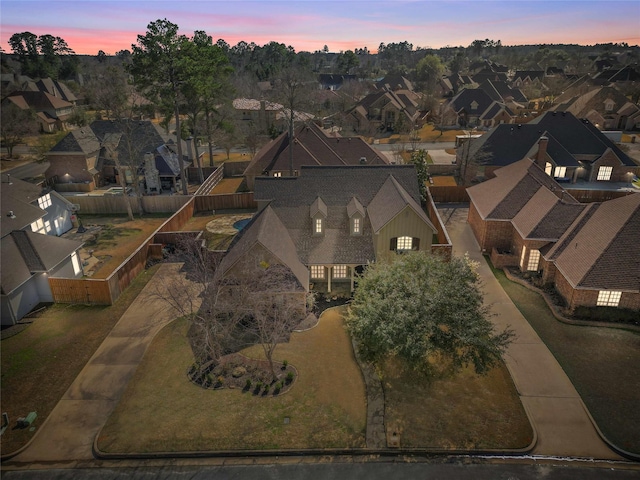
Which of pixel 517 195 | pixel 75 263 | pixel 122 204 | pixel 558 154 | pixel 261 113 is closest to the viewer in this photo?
pixel 75 263

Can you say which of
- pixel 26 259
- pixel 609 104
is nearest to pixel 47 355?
pixel 26 259

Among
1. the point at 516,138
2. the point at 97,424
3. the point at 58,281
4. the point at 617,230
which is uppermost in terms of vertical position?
the point at 516,138

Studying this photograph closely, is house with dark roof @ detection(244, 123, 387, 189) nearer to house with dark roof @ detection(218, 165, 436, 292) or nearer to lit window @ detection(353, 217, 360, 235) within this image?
house with dark roof @ detection(218, 165, 436, 292)

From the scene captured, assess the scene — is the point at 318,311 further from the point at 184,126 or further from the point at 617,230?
the point at 184,126

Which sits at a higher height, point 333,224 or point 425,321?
point 333,224

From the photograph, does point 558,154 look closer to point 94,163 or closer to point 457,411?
point 457,411

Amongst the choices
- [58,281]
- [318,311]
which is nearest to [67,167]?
[58,281]
